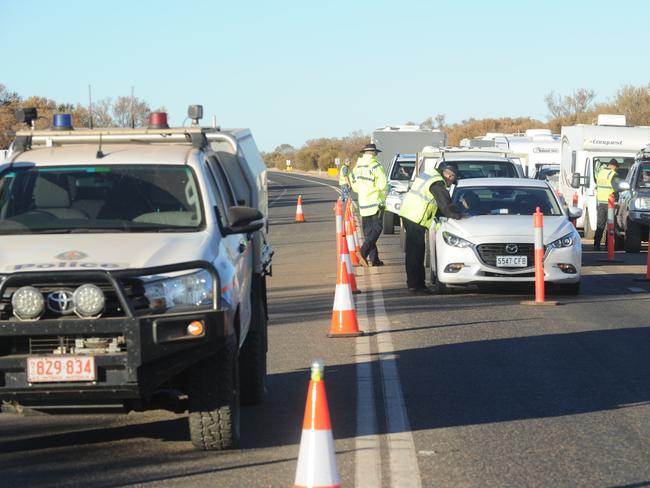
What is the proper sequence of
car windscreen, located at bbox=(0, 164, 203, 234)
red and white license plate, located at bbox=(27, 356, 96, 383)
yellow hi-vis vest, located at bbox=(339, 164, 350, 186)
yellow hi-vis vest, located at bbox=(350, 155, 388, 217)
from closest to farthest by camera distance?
red and white license plate, located at bbox=(27, 356, 96, 383) < car windscreen, located at bbox=(0, 164, 203, 234) < yellow hi-vis vest, located at bbox=(350, 155, 388, 217) < yellow hi-vis vest, located at bbox=(339, 164, 350, 186)

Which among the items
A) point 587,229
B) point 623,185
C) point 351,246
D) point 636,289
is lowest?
point 587,229

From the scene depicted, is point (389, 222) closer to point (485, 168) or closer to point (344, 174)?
point (344, 174)

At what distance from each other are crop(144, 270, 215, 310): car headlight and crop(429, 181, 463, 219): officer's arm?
389 inches

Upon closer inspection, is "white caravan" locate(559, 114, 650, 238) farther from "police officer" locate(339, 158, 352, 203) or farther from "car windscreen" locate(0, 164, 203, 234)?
"car windscreen" locate(0, 164, 203, 234)

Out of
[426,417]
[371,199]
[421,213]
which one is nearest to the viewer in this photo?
[426,417]

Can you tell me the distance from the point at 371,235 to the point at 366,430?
1280 cm

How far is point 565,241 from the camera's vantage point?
16.5 m

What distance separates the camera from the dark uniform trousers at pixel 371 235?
20.8 meters

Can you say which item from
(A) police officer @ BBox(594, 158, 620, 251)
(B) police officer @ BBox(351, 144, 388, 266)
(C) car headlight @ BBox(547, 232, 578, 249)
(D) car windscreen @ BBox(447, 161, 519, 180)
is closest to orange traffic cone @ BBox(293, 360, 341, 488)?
(C) car headlight @ BBox(547, 232, 578, 249)

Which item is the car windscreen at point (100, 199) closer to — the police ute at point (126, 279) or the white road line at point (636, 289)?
the police ute at point (126, 279)

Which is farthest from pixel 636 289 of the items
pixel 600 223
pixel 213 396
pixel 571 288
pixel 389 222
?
pixel 389 222

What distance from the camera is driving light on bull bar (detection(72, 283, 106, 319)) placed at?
6.93 m

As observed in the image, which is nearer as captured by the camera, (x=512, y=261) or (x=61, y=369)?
(x=61, y=369)

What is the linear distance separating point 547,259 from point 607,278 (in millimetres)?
3702
